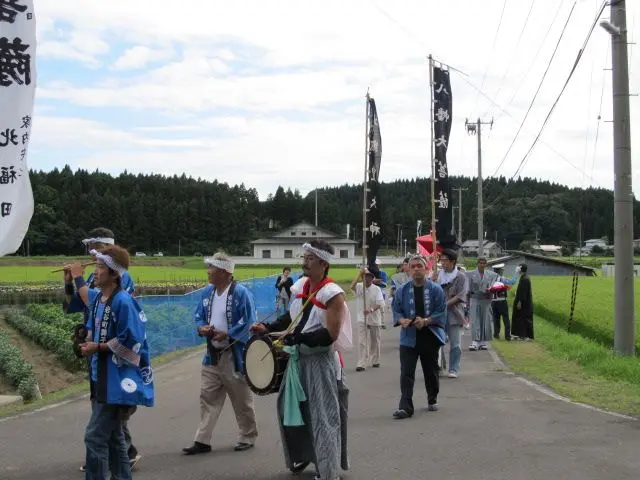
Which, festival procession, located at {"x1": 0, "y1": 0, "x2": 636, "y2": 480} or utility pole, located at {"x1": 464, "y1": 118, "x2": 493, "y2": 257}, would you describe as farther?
utility pole, located at {"x1": 464, "y1": 118, "x2": 493, "y2": 257}

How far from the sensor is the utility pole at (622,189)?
12266 millimetres

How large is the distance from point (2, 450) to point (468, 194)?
385 ft

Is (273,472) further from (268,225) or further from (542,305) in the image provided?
(268,225)

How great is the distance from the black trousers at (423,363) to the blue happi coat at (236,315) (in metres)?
2.11

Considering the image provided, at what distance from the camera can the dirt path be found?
1505cm

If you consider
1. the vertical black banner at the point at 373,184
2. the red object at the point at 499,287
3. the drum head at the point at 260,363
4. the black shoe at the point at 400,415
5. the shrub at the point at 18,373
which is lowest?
the shrub at the point at 18,373

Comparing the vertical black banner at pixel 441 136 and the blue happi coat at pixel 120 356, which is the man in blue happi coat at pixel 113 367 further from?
the vertical black banner at pixel 441 136

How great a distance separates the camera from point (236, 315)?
276 inches

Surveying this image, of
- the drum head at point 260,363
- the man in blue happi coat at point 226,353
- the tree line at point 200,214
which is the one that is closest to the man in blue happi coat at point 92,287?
the man in blue happi coat at point 226,353

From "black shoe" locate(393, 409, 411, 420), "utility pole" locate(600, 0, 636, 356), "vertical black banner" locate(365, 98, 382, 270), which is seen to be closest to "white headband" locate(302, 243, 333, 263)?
"black shoe" locate(393, 409, 411, 420)

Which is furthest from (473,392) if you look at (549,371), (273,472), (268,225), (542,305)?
(268,225)

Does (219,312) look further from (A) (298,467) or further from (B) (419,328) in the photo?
(B) (419,328)

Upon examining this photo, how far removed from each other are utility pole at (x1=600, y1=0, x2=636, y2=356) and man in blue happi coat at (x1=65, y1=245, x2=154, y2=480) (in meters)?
9.43

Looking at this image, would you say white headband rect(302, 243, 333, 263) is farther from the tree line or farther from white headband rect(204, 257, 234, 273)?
the tree line
